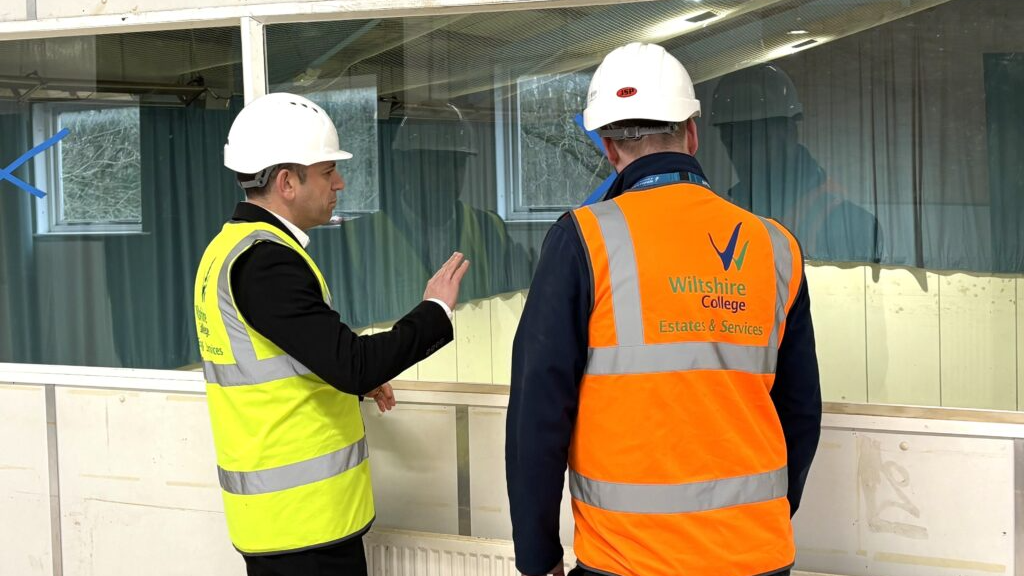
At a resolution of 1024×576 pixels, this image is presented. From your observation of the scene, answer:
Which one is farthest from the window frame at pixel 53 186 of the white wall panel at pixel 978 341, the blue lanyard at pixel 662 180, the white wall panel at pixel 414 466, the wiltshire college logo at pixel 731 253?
the white wall panel at pixel 978 341

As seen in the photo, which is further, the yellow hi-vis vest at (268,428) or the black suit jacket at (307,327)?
the yellow hi-vis vest at (268,428)

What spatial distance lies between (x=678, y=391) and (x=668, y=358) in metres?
0.05

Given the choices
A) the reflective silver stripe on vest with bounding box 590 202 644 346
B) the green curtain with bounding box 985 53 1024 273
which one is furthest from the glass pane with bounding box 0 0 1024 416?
the reflective silver stripe on vest with bounding box 590 202 644 346

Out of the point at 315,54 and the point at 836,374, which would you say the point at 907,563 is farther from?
the point at 315,54

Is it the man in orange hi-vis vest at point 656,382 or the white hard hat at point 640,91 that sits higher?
the white hard hat at point 640,91

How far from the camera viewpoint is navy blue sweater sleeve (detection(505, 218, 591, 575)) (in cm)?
152

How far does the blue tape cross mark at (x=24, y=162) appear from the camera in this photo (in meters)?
3.28

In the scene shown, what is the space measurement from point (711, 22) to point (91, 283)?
222 cm

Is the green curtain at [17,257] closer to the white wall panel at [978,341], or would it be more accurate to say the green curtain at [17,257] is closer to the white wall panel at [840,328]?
the white wall panel at [840,328]

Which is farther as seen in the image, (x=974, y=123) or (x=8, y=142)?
(x=8, y=142)

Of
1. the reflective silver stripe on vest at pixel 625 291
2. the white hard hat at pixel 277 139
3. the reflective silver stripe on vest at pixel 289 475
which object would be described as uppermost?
the white hard hat at pixel 277 139

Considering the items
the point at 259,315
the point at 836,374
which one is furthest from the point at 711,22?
the point at 259,315

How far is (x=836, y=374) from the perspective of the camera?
8.14ft

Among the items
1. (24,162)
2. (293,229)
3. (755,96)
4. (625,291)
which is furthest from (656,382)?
(24,162)
